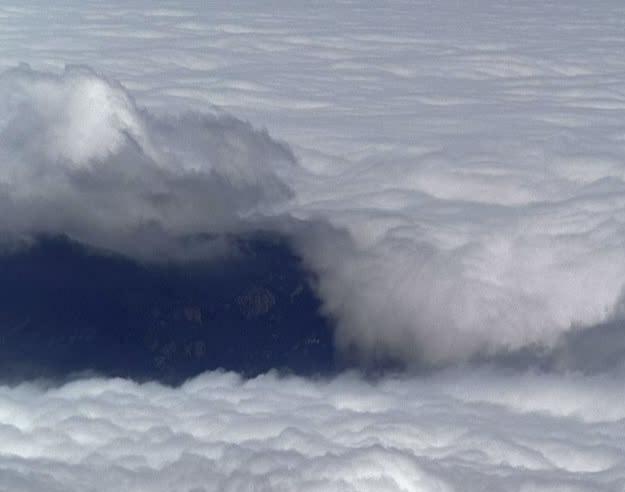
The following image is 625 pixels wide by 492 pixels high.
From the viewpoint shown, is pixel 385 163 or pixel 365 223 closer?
pixel 365 223

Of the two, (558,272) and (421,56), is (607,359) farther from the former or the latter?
(421,56)

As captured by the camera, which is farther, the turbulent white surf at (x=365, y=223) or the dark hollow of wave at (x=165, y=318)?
the dark hollow of wave at (x=165, y=318)

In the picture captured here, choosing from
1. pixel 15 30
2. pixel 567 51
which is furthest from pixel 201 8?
pixel 567 51

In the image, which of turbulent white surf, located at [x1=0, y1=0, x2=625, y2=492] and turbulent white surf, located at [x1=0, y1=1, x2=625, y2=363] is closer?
turbulent white surf, located at [x1=0, y1=0, x2=625, y2=492]

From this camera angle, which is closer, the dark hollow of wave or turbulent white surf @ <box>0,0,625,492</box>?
turbulent white surf @ <box>0,0,625,492</box>
